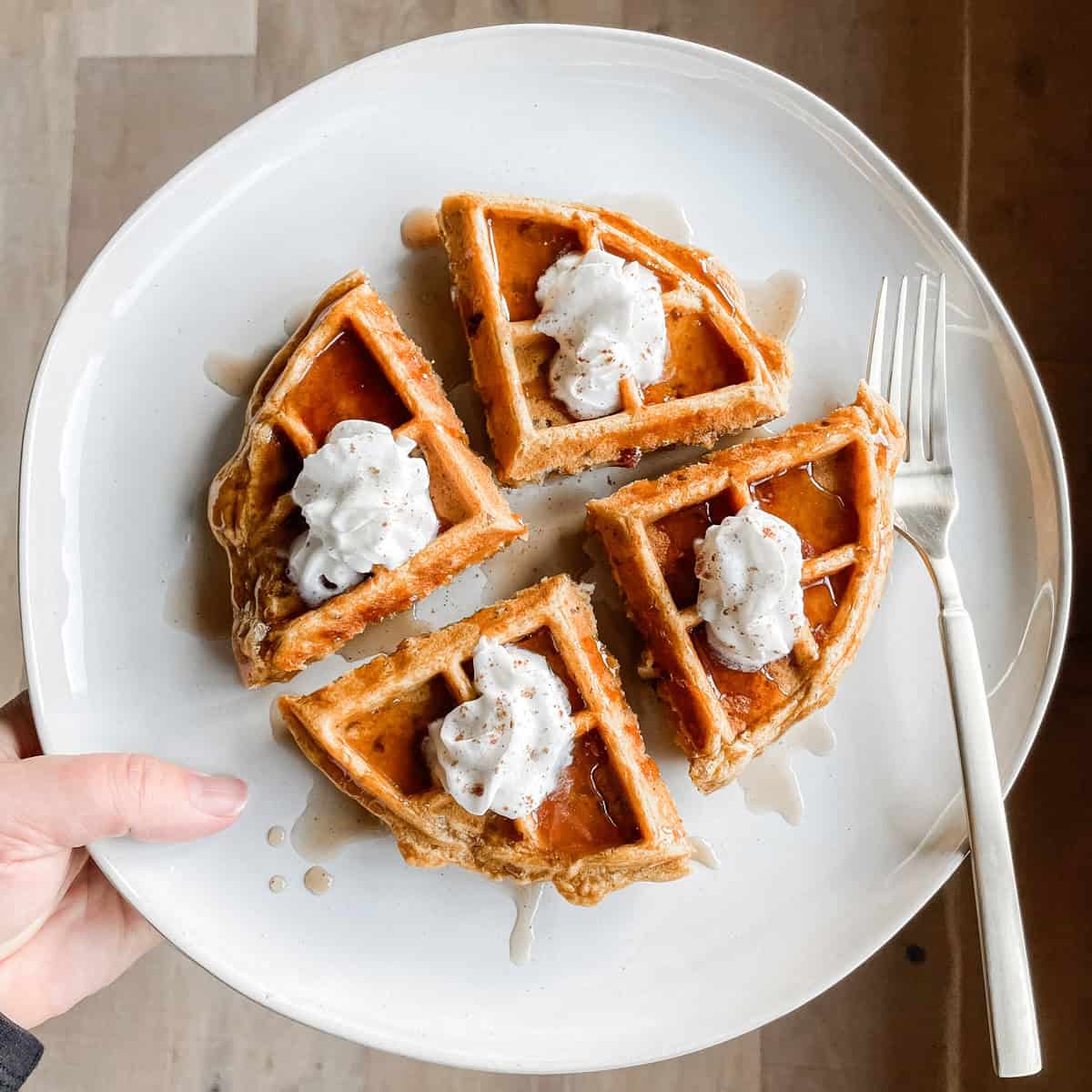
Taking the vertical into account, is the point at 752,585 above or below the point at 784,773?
above

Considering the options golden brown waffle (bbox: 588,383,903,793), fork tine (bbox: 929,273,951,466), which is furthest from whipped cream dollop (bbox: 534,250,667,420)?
fork tine (bbox: 929,273,951,466)

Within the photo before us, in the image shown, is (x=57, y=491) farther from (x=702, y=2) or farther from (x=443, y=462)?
(x=702, y=2)

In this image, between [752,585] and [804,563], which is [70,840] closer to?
[752,585]

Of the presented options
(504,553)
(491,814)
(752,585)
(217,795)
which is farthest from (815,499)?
(217,795)

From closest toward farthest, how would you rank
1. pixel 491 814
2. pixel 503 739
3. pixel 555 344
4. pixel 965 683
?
1. pixel 503 739
2. pixel 491 814
3. pixel 555 344
4. pixel 965 683

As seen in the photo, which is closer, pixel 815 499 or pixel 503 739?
pixel 503 739

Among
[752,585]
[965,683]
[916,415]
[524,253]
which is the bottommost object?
[965,683]

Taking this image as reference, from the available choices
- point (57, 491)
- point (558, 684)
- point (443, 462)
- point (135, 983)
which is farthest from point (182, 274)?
point (135, 983)
